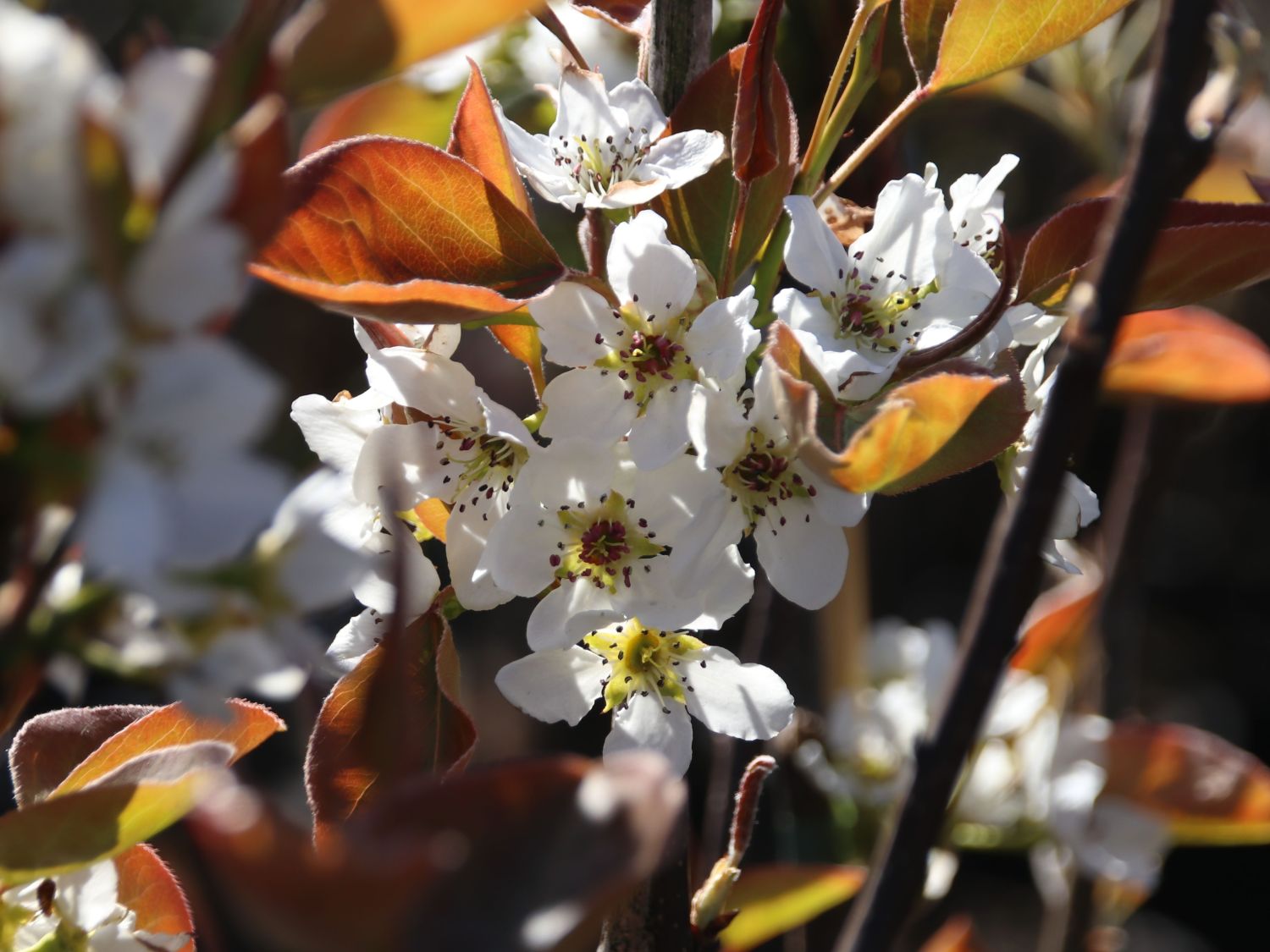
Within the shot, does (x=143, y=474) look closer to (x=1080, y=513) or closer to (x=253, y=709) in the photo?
(x=253, y=709)

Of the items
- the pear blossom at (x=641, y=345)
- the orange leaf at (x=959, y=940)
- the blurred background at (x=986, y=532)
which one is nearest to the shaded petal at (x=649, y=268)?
the pear blossom at (x=641, y=345)

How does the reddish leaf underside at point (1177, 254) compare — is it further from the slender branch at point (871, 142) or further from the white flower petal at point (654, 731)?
the white flower petal at point (654, 731)

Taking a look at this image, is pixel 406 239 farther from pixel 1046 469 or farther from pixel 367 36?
pixel 1046 469

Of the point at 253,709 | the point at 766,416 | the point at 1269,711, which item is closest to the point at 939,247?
the point at 766,416

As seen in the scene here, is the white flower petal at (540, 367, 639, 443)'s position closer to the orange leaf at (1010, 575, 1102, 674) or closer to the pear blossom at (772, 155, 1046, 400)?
the pear blossom at (772, 155, 1046, 400)

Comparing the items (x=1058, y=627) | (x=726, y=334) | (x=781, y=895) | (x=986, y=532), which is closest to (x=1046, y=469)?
(x=726, y=334)

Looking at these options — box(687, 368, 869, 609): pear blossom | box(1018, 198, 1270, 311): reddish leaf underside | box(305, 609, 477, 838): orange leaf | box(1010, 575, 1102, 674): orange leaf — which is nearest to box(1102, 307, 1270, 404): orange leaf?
box(1010, 575, 1102, 674): orange leaf
